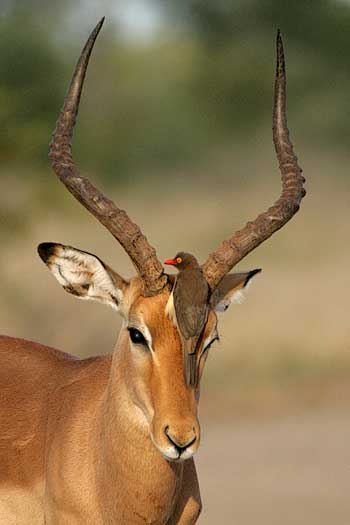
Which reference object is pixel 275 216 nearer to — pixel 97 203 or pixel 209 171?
pixel 97 203

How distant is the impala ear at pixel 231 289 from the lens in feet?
28.6

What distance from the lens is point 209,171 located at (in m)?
32.3

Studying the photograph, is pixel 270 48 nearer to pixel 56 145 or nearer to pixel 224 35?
pixel 224 35

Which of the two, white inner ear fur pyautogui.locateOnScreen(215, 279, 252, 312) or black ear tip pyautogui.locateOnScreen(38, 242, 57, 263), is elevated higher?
black ear tip pyautogui.locateOnScreen(38, 242, 57, 263)

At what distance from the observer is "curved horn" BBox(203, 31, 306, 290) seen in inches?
328

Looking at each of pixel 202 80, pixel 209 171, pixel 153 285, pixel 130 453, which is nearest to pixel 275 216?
pixel 153 285

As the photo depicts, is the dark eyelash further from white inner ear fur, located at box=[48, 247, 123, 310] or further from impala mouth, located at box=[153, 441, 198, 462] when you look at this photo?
impala mouth, located at box=[153, 441, 198, 462]

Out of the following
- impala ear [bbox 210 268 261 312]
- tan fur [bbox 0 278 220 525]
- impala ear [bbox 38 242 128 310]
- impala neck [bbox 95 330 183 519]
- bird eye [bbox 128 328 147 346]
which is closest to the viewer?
tan fur [bbox 0 278 220 525]

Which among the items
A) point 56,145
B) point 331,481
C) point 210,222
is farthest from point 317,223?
point 56,145

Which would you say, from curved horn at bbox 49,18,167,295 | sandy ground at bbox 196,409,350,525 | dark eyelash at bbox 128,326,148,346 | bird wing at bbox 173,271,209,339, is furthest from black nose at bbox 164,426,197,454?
sandy ground at bbox 196,409,350,525

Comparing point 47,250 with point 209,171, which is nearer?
point 47,250

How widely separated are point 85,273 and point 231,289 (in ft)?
2.82

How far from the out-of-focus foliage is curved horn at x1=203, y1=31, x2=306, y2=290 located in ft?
65.0

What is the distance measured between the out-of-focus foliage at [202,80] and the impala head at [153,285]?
66.0 feet
